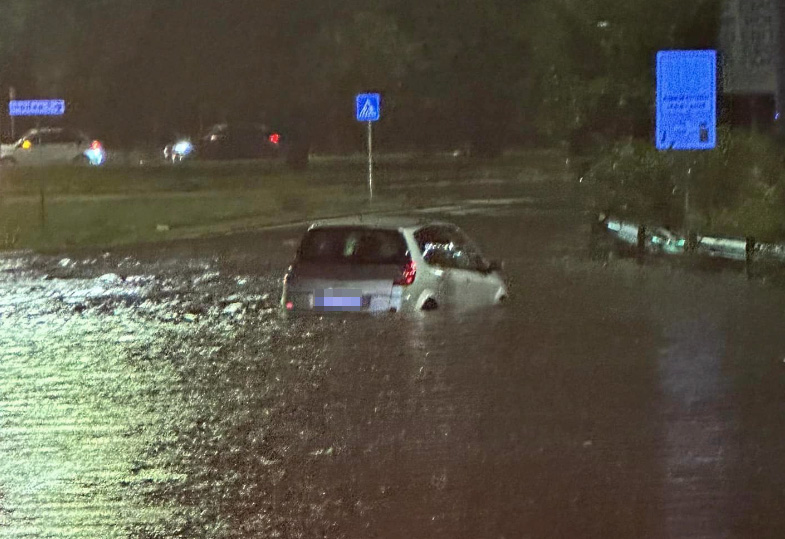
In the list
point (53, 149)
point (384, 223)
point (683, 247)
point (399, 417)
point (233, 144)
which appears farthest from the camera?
point (233, 144)

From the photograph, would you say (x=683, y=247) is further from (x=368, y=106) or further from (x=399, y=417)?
(x=399, y=417)

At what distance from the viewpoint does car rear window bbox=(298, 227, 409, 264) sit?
12.2 m

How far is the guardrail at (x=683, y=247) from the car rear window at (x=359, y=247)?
7.46 meters

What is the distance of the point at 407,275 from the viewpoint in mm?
12125

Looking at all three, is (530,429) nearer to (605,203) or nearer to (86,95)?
(605,203)

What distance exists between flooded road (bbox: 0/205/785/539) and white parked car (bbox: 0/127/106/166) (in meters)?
23.9

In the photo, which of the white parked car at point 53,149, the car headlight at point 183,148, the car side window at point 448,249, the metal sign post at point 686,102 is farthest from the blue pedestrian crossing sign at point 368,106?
the car headlight at point 183,148

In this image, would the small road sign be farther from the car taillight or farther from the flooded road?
the car taillight

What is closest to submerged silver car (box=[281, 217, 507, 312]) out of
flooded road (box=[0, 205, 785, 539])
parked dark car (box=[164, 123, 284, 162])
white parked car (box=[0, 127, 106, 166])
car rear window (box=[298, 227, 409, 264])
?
car rear window (box=[298, 227, 409, 264])

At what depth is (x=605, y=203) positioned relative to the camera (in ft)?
91.3

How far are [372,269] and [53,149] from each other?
→ 30067 millimetres

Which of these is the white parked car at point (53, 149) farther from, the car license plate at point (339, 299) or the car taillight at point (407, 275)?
the car taillight at point (407, 275)

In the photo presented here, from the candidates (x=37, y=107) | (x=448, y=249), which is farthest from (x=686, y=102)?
(x=37, y=107)

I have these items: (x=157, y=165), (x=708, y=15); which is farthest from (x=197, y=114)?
(x=708, y=15)
